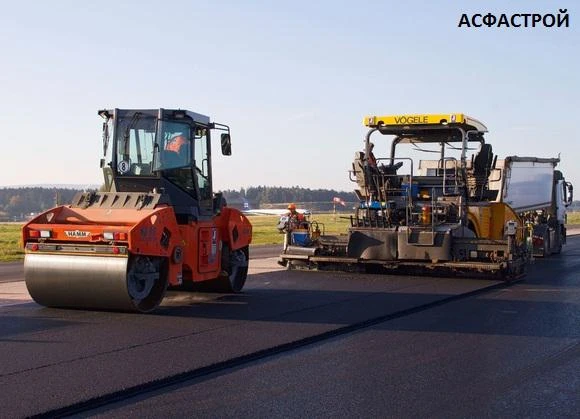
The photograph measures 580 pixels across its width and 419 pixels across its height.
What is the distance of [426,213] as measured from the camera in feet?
47.4

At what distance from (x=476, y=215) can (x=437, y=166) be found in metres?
1.32

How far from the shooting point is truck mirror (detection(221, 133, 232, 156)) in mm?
11016

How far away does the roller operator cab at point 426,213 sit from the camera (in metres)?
13.9

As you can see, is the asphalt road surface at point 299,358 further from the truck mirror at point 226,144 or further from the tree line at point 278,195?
the tree line at point 278,195

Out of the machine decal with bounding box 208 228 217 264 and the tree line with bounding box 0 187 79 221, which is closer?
the machine decal with bounding box 208 228 217 264

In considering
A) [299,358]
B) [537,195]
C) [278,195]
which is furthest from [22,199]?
[299,358]

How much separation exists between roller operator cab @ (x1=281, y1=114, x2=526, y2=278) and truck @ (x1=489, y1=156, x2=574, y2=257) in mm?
1043

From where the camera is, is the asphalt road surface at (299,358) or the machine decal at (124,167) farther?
the machine decal at (124,167)

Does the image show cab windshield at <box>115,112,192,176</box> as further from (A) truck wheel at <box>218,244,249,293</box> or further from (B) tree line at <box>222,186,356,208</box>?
(B) tree line at <box>222,186,356,208</box>

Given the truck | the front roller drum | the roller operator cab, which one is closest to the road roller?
the front roller drum

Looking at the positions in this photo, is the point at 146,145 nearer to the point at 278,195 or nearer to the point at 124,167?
the point at 124,167

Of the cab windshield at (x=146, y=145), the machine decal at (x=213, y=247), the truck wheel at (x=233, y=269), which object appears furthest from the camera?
the truck wheel at (x=233, y=269)

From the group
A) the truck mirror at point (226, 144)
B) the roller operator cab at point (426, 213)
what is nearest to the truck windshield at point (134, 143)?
the truck mirror at point (226, 144)

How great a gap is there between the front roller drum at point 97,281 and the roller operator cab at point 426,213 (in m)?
5.85
